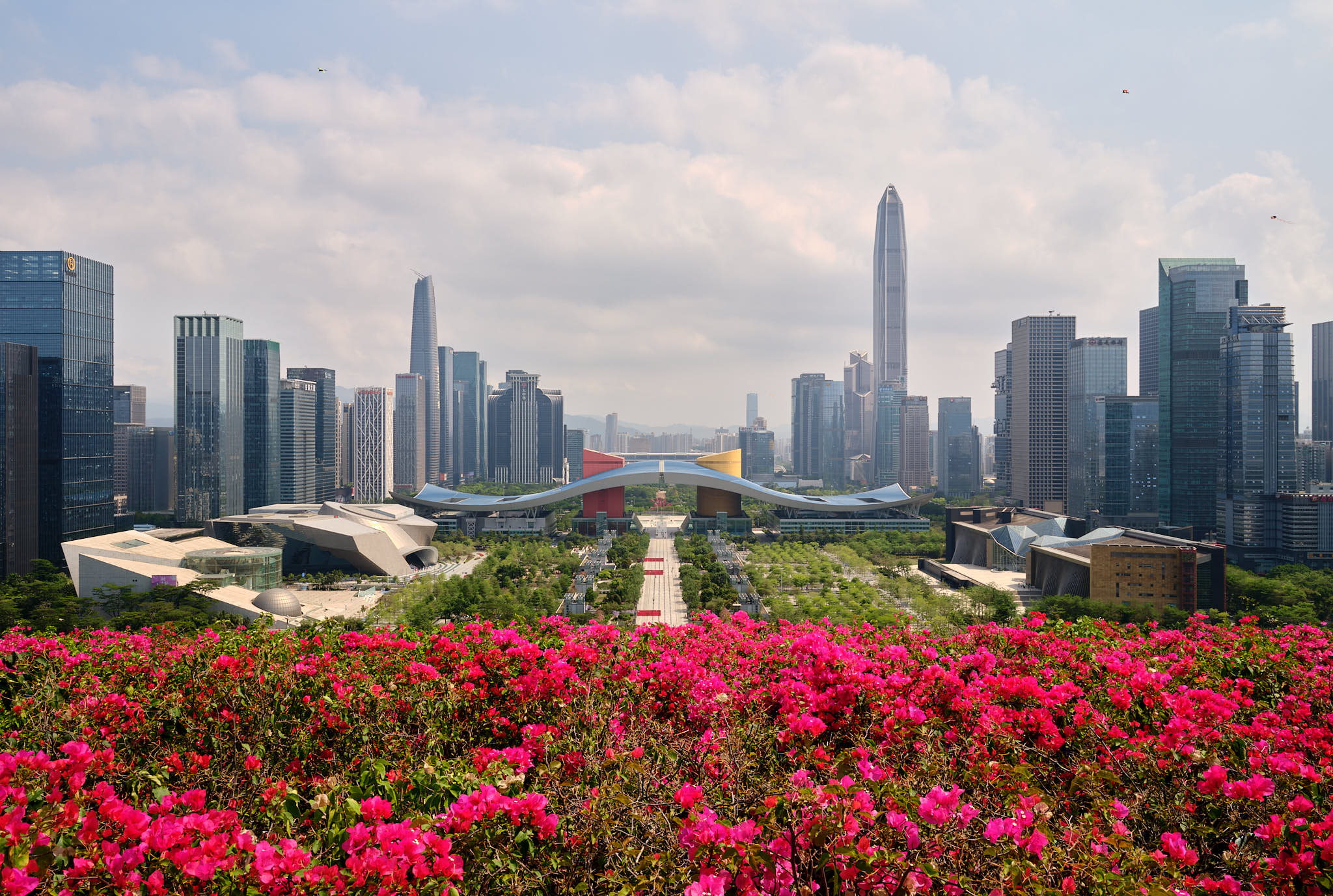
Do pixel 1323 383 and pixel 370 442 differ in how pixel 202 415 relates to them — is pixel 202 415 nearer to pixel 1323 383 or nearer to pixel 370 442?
→ pixel 370 442

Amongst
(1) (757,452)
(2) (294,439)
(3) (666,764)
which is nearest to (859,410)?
(1) (757,452)

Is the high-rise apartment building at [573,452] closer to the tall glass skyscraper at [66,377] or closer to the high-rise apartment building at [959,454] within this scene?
the high-rise apartment building at [959,454]

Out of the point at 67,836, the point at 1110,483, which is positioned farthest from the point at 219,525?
the point at 1110,483

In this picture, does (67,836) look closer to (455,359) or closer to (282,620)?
(282,620)

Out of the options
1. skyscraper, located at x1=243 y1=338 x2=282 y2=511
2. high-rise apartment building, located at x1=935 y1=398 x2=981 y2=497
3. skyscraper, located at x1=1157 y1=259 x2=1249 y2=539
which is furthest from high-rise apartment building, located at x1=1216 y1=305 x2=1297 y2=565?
skyscraper, located at x1=243 y1=338 x2=282 y2=511

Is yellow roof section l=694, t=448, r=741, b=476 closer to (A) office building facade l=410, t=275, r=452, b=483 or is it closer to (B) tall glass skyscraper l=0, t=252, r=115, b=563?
(B) tall glass skyscraper l=0, t=252, r=115, b=563
